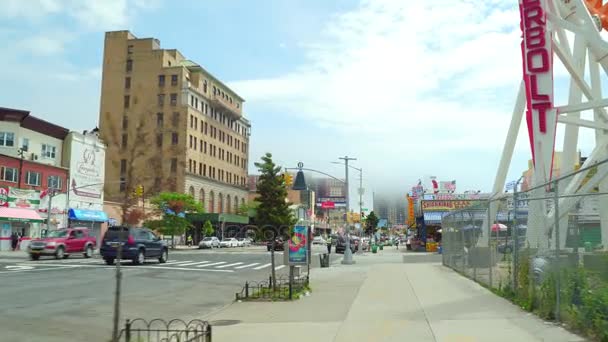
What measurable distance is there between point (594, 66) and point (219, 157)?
78.8 metres

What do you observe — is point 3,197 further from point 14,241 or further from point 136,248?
point 136,248

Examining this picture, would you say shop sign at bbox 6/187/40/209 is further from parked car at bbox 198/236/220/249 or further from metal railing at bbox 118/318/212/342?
metal railing at bbox 118/318/212/342

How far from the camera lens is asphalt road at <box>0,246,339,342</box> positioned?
9867mm

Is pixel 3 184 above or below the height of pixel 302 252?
above

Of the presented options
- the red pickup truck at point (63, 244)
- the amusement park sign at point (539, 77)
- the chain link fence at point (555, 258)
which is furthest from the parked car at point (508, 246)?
the red pickup truck at point (63, 244)

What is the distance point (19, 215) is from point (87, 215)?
9.82 metres

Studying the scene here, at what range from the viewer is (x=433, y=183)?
76.9 metres

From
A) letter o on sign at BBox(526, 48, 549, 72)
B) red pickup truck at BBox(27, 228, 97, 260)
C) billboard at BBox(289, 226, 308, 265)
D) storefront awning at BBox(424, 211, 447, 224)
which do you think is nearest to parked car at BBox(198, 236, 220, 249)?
storefront awning at BBox(424, 211, 447, 224)

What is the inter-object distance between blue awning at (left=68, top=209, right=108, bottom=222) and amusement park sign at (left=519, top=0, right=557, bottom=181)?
1705 inches

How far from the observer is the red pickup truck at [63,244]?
104 feet

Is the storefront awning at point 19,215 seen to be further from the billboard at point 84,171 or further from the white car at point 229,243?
the white car at point 229,243

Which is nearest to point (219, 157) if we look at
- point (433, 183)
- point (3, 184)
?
point (433, 183)

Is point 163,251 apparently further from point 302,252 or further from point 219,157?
point 219,157

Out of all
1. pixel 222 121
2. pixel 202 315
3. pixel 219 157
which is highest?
pixel 222 121
